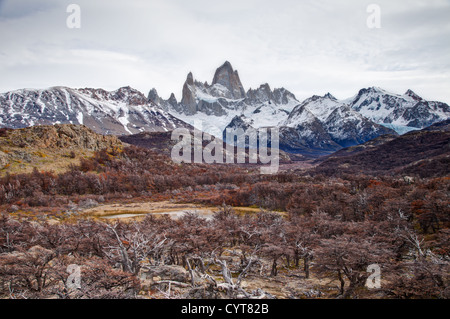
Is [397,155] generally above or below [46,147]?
below

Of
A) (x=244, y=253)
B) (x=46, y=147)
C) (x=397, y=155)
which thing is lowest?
(x=244, y=253)

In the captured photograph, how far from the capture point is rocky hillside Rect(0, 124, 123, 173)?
66.1 metres

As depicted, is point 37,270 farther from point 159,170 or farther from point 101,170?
point 159,170

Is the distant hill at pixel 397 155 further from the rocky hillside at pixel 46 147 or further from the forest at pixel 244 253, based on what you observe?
the rocky hillside at pixel 46 147

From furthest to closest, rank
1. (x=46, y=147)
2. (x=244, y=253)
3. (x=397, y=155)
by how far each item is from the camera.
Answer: (x=397, y=155)
(x=46, y=147)
(x=244, y=253)

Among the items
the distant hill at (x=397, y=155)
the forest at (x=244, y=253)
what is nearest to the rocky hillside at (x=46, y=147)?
the forest at (x=244, y=253)

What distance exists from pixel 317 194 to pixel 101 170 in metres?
63.7

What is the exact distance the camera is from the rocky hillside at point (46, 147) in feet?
217

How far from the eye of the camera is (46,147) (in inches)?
3017

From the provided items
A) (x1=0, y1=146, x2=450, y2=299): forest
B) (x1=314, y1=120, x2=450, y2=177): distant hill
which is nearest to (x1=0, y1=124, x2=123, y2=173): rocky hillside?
(x1=0, y1=146, x2=450, y2=299): forest

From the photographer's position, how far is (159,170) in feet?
303

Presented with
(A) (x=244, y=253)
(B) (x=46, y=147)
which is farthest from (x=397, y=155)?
(B) (x=46, y=147)

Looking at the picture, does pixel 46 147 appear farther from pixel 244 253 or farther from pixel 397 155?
pixel 397 155
